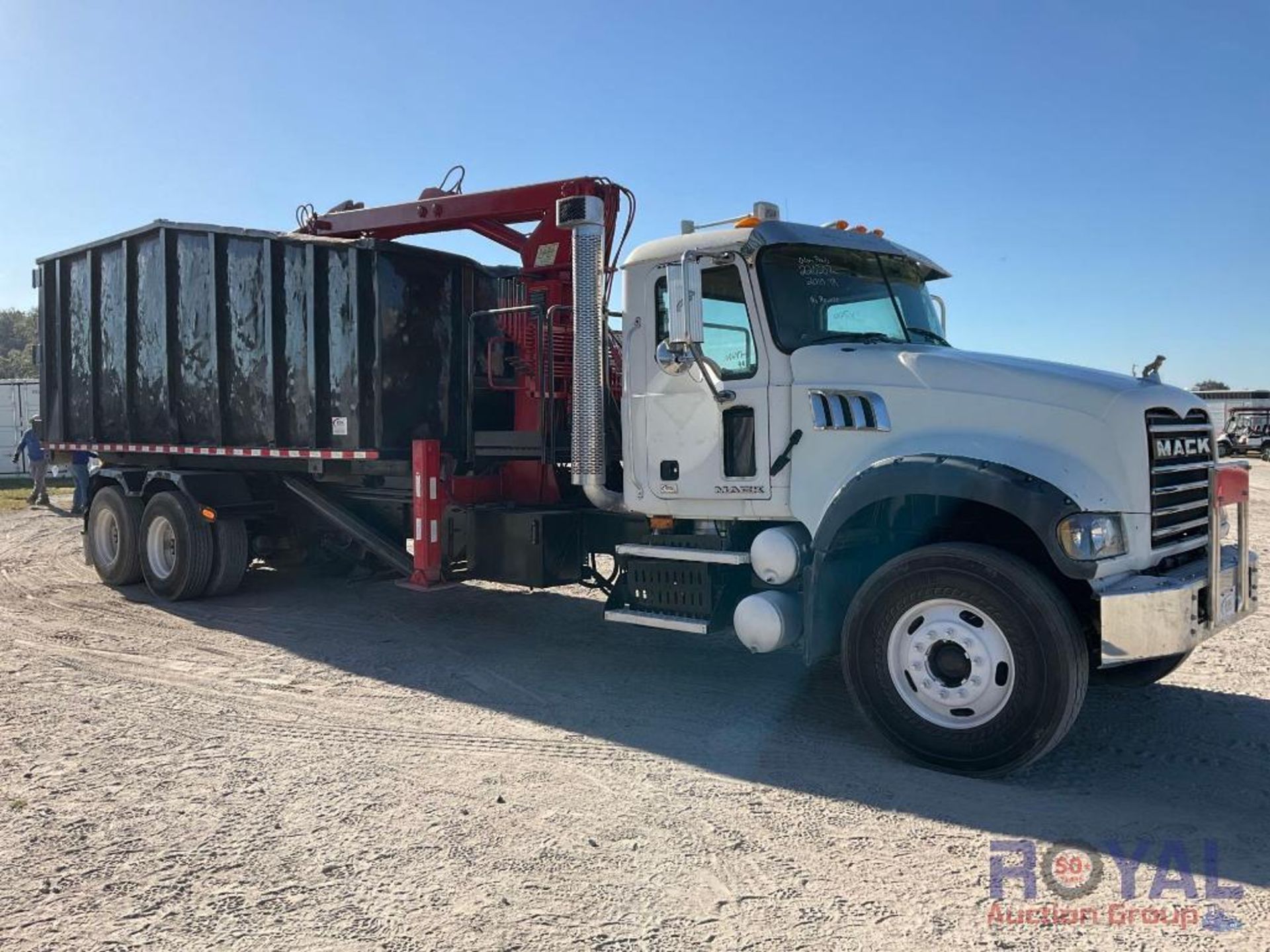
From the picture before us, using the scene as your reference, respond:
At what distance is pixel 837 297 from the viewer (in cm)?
581

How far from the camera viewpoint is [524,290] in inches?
306

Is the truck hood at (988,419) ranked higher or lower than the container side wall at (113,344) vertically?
lower

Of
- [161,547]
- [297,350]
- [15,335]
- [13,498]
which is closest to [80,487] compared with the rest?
[13,498]

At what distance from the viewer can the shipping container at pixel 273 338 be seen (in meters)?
7.99

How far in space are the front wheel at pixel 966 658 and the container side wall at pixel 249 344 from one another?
19.5 feet

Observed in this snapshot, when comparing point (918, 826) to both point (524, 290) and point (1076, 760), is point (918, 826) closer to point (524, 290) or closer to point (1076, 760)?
point (1076, 760)

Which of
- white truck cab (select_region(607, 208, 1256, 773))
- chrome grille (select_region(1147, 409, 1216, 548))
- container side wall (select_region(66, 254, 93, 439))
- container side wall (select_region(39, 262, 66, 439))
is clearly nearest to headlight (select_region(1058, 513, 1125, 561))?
white truck cab (select_region(607, 208, 1256, 773))

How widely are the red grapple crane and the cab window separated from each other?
129cm

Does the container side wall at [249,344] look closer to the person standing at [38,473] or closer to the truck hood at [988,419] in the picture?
the truck hood at [988,419]

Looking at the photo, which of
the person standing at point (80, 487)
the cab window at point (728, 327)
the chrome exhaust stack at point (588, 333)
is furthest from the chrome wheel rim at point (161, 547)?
the person standing at point (80, 487)

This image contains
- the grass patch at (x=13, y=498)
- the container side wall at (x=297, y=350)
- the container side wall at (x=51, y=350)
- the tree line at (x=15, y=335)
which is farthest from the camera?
the tree line at (x=15, y=335)

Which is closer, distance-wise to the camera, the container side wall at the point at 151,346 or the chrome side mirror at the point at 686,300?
the chrome side mirror at the point at 686,300

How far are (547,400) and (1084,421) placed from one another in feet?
12.4

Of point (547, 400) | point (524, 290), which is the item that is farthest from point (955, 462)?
point (524, 290)
